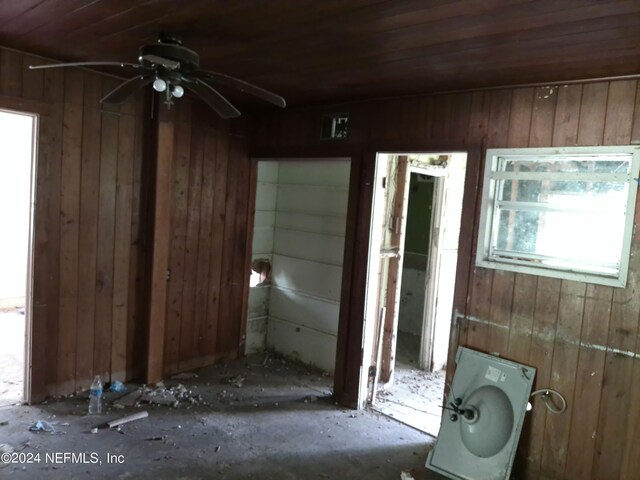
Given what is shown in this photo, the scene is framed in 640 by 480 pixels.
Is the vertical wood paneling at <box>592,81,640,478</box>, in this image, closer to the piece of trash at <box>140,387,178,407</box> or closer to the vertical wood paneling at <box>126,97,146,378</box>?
the piece of trash at <box>140,387,178,407</box>

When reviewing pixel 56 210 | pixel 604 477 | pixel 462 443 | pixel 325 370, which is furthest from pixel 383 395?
pixel 56 210

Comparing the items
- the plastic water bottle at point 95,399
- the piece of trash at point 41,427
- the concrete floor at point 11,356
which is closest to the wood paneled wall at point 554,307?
the plastic water bottle at point 95,399

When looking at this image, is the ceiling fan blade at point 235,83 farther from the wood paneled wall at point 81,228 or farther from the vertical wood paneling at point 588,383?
the vertical wood paneling at point 588,383

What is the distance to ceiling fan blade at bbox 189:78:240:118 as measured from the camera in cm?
227

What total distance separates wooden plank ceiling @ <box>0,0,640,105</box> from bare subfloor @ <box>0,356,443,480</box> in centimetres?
235

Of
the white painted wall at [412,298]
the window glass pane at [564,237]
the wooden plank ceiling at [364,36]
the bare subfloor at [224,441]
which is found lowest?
the bare subfloor at [224,441]

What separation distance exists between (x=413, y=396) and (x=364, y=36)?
9.91ft

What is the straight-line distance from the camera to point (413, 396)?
162 inches

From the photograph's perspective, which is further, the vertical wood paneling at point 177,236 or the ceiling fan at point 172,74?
the vertical wood paneling at point 177,236

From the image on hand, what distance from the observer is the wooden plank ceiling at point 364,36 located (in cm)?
192

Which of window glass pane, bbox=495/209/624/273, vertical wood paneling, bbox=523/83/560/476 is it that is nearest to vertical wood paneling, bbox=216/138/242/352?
window glass pane, bbox=495/209/624/273

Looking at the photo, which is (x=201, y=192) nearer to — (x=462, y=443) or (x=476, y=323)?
(x=476, y=323)

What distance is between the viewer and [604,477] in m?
2.62

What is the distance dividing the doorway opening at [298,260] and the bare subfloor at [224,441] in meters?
0.80
